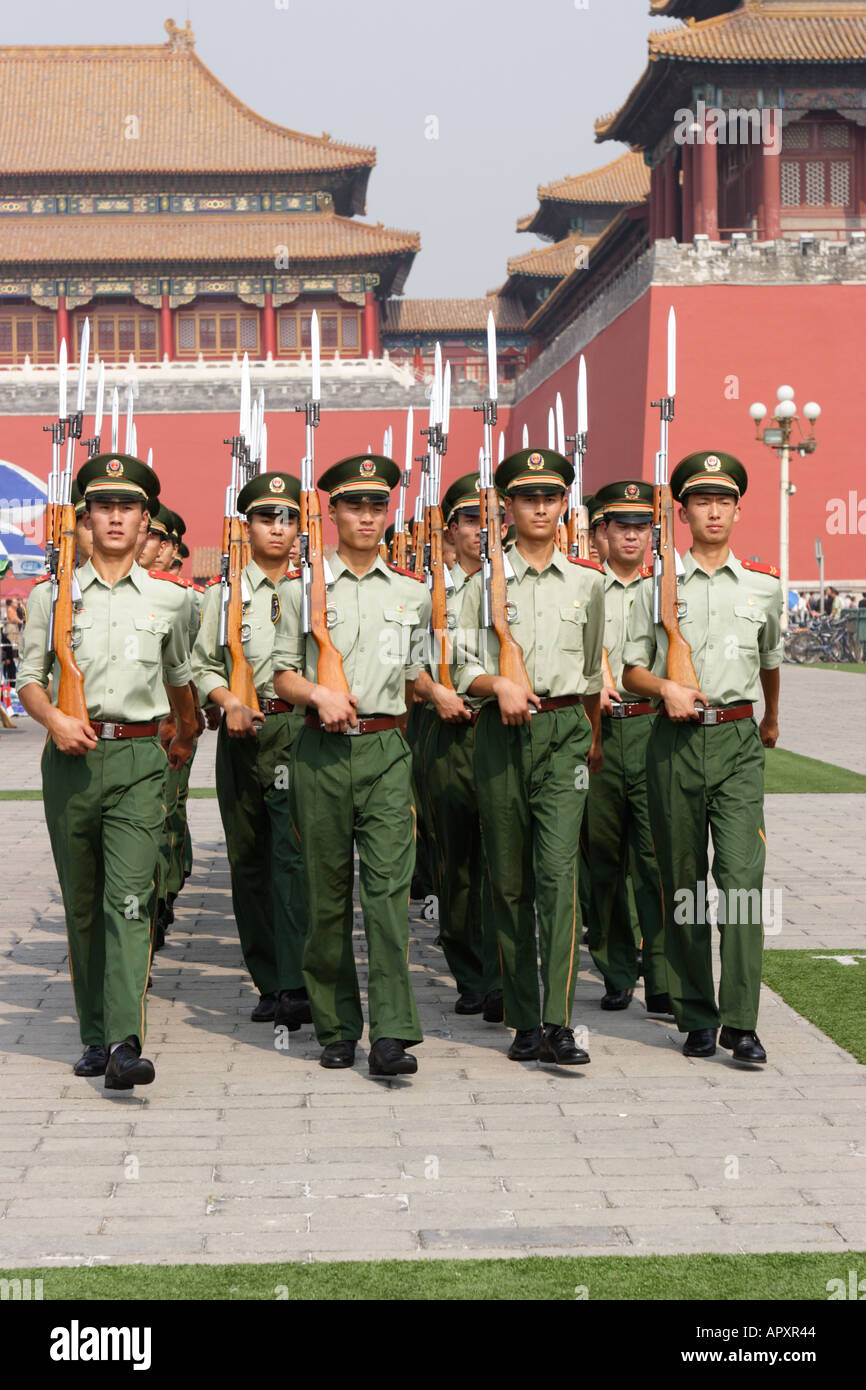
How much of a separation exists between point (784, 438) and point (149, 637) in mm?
19583

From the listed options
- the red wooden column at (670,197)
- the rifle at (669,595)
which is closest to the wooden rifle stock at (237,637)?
the rifle at (669,595)

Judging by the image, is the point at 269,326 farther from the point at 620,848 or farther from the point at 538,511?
the point at 538,511

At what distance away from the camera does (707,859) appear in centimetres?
453

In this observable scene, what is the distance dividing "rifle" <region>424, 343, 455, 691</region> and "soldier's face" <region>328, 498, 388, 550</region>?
33cm

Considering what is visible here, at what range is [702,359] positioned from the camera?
2503 centimetres

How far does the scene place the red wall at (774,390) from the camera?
981 inches

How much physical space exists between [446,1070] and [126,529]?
1.61m

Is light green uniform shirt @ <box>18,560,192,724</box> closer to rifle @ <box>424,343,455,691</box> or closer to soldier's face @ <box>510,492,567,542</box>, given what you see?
rifle @ <box>424,343,455,691</box>

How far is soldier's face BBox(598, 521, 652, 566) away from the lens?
557 cm

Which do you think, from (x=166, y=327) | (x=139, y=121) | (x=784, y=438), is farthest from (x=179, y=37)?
(x=784, y=438)

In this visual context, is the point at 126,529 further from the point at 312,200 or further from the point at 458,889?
the point at 312,200

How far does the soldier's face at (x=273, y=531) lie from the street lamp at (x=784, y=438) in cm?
1751
